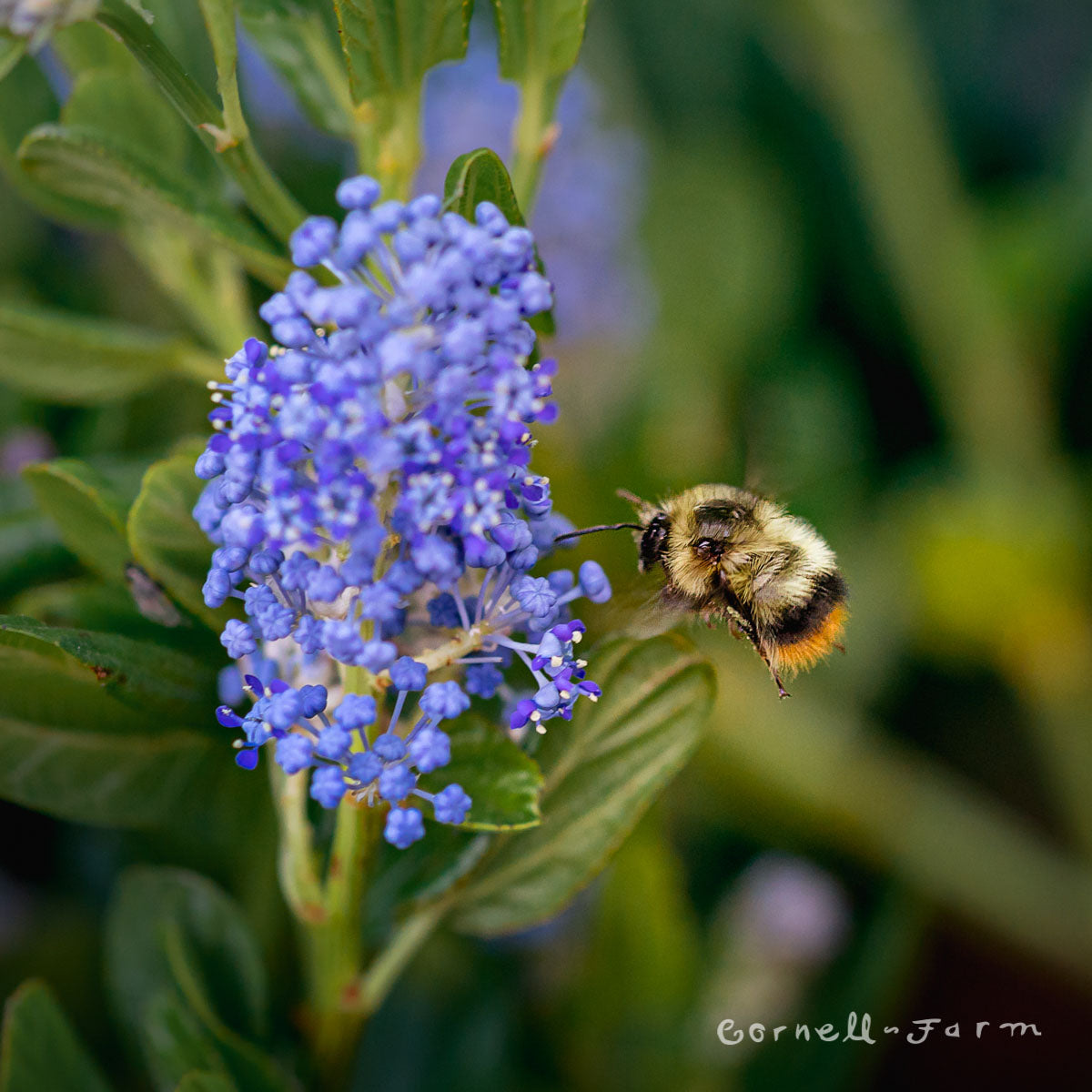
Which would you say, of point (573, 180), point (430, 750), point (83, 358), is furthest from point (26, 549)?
point (573, 180)

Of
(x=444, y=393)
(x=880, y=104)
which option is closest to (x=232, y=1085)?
(x=444, y=393)

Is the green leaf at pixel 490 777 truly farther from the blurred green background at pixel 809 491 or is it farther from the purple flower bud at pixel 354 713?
the blurred green background at pixel 809 491

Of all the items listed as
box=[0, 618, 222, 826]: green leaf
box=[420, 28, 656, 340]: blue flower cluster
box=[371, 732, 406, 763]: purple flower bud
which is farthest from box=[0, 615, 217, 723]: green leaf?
box=[420, 28, 656, 340]: blue flower cluster

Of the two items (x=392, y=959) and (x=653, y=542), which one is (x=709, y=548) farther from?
(x=392, y=959)

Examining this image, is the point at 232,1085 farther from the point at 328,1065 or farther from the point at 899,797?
the point at 899,797

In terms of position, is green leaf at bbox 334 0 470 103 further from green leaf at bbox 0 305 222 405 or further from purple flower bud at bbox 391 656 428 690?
purple flower bud at bbox 391 656 428 690

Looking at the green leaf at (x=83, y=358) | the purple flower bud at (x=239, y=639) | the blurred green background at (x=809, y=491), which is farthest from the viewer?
the blurred green background at (x=809, y=491)

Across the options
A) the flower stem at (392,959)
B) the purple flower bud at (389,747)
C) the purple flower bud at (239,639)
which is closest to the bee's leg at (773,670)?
the flower stem at (392,959)
